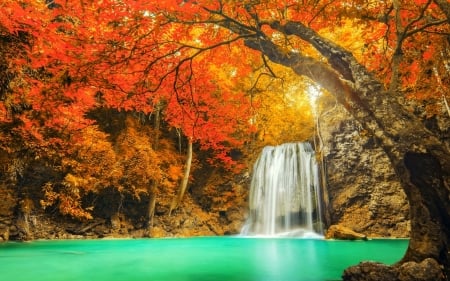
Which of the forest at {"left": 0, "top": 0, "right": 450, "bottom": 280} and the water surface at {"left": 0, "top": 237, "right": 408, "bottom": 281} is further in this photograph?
the water surface at {"left": 0, "top": 237, "right": 408, "bottom": 281}

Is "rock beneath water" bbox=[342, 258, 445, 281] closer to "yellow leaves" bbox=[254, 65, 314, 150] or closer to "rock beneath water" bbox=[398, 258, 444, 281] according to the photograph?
"rock beneath water" bbox=[398, 258, 444, 281]

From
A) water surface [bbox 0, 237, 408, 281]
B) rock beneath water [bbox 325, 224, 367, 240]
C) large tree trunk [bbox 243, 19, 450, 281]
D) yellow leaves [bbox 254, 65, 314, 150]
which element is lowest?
water surface [bbox 0, 237, 408, 281]

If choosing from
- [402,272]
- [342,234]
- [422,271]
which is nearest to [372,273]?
[402,272]

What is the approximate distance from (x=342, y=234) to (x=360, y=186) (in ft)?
7.59

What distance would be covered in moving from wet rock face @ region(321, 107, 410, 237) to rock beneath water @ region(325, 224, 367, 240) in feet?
2.27

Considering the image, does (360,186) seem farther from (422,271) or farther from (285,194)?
(422,271)

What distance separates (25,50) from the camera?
7.18m

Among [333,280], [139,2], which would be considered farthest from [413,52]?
[139,2]

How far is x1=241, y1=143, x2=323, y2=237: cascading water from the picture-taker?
1359 centimetres

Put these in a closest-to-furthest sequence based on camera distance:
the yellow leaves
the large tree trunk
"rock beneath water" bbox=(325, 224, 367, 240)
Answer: the large tree trunk, "rock beneath water" bbox=(325, 224, 367, 240), the yellow leaves

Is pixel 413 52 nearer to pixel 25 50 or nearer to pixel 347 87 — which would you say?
pixel 347 87

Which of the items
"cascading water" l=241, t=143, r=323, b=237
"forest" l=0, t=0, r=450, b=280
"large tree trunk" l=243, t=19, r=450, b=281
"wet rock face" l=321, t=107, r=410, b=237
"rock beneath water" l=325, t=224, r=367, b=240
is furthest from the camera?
"cascading water" l=241, t=143, r=323, b=237

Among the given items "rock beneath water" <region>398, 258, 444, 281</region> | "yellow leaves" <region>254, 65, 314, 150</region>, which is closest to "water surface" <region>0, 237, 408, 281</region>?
"rock beneath water" <region>398, 258, 444, 281</region>

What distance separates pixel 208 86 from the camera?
14.2 metres
